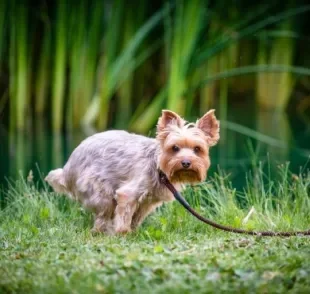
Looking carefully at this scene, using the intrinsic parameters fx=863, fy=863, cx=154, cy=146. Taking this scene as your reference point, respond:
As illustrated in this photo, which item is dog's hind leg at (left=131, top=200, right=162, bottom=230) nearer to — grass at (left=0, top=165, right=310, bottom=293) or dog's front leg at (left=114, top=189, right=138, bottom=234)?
grass at (left=0, top=165, right=310, bottom=293)

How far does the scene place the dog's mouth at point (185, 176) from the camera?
6434mm

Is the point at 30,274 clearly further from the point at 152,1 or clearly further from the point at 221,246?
the point at 152,1

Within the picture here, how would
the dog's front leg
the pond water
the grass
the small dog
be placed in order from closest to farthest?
1. the grass
2. the small dog
3. the dog's front leg
4. the pond water

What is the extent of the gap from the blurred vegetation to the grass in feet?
15.6

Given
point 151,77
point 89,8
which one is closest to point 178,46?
point 89,8

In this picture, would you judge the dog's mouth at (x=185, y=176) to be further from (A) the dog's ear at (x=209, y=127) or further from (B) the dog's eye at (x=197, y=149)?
(A) the dog's ear at (x=209, y=127)

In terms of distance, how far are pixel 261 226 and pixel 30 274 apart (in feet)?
8.49

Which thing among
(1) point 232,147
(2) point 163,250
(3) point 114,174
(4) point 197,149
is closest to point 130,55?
(1) point 232,147

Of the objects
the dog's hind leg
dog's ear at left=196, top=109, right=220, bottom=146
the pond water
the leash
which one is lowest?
the pond water

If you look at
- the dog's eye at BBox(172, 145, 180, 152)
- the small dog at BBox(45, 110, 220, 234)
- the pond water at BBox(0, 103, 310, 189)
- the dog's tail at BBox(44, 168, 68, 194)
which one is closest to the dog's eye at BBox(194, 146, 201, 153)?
the small dog at BBox(45, 110, 220, 234)

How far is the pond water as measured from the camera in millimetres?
11900

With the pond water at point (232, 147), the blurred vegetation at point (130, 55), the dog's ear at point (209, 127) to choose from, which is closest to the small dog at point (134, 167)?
the dog's ear at point (209, 127)

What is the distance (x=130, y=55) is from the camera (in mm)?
13781

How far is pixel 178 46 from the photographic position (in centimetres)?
1270
